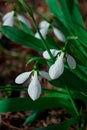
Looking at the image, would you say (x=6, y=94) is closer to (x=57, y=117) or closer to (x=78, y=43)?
(x=57, y=117)

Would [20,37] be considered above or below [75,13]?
above

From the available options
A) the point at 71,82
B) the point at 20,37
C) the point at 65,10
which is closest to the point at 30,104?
the point at 71,82

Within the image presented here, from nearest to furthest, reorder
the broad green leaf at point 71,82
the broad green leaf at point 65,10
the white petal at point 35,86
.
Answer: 1. the white petal at point 35,86
2. the broad green leaf at point 71,82
3. the broad green leaf at point 65,10

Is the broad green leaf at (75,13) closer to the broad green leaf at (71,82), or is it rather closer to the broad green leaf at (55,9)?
the broad green leaf at (55,9)

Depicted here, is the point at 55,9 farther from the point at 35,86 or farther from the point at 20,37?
the point at 35,86

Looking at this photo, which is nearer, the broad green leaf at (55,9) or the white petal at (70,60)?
the white petal at (70,60)

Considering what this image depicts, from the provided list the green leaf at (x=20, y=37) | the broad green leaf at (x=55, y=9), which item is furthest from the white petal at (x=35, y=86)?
the broad green leaf at (x=55, y=9)

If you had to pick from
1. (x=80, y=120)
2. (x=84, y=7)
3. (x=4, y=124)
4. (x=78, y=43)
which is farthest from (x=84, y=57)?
(x=84, y=7)

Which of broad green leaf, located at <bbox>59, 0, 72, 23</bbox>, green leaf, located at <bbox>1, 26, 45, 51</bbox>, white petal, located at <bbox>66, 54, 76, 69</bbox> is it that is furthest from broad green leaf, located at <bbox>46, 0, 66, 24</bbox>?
white petal, located at <bbox>66, 54, 76, 69</bbox>
